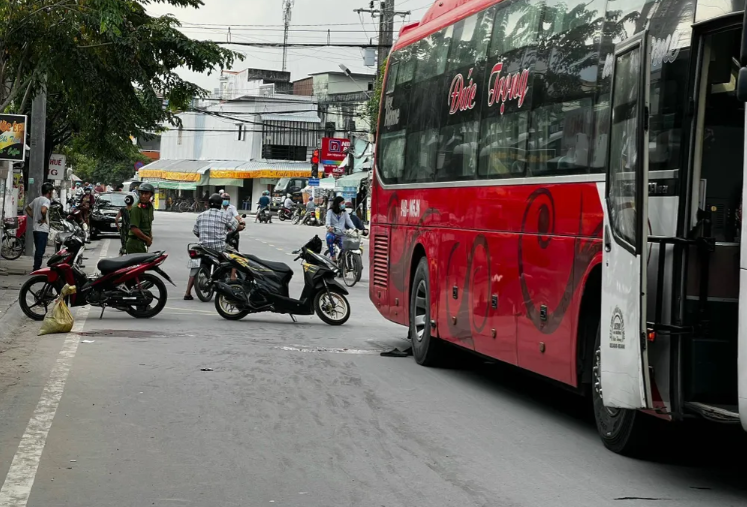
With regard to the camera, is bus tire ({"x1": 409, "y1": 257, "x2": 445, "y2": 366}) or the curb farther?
the curb

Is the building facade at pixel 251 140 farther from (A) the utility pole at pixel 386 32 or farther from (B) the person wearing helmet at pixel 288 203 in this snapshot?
(A) the utility pole at pixel 386 32

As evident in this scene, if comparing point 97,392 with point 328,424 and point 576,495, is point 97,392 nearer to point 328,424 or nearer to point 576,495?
point 328,424

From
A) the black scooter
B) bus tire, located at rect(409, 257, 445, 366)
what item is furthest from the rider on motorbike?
bus tire, located at rect(409, 257, 445, 366)

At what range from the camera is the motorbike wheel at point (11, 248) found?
27.6m

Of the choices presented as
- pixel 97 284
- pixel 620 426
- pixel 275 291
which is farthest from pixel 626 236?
pixel 97 284

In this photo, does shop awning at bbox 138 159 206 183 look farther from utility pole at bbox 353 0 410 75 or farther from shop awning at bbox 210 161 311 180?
utility pole at bbox 353 0 410 75

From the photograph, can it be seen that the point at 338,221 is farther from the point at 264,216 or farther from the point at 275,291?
the point at 264,216

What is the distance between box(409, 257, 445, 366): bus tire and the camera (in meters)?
12.0

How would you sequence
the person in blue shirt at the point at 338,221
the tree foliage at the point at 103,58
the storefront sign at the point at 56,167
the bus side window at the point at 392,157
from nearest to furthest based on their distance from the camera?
the bus side window at the point at 392,157, the tree foliage at the point at 103,58, the person in blue shirt at the point at 338,221, the storefront sign at the point at 56,167

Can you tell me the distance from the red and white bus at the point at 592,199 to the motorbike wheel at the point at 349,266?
38.6 feet

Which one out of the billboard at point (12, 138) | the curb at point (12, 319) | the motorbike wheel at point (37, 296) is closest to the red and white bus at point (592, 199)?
the curb at point (12, 319)

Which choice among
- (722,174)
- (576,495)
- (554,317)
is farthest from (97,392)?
(722,174)

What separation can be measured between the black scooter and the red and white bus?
396cm

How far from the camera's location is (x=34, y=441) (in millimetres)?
7668
